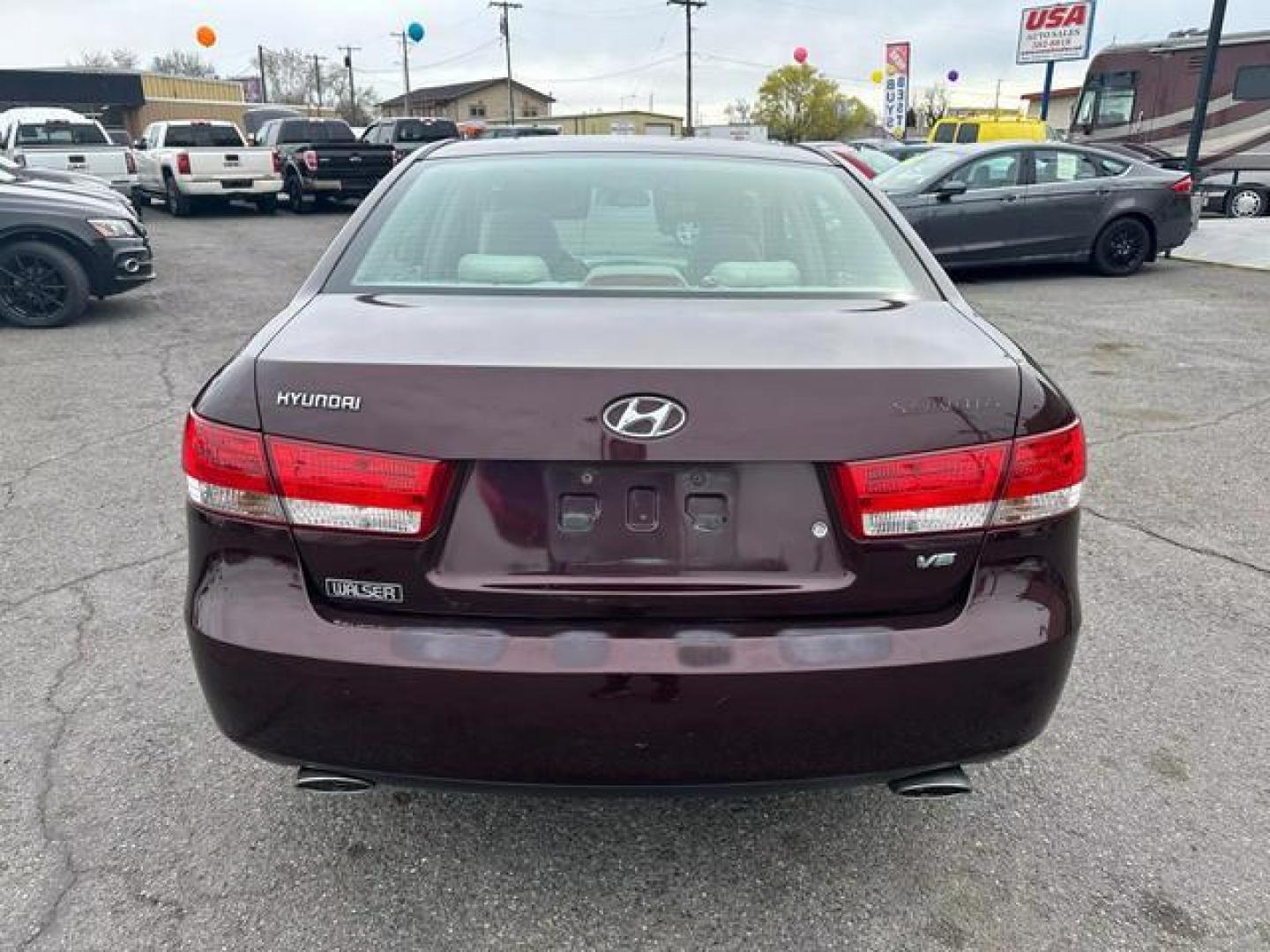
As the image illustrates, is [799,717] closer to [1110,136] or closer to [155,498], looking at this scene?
[155,498]

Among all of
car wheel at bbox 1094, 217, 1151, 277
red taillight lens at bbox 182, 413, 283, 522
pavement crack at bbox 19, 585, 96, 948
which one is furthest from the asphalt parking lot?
car wheel at bbox 1094, 217, 1151, 277

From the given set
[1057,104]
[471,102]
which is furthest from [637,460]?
[471,102]

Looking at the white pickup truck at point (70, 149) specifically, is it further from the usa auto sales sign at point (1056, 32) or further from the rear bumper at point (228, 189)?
the usa auto sales sign at point (1056, 32)

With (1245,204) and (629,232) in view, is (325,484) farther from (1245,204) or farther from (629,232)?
(1245,204)

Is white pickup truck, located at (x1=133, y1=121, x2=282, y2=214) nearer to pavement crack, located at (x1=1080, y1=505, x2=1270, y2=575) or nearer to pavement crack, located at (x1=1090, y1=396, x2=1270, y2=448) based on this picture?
pavement crack, located at (x1=1090, y1=396, x2=1270, y2=448)

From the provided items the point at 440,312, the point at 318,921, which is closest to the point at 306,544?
the point at 440,312

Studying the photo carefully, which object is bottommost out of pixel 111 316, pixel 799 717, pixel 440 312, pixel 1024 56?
pixel 111 316

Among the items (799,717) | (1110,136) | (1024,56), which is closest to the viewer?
(799,717)

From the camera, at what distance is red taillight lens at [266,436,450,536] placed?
1.81 m

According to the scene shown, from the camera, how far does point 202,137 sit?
20.3 m

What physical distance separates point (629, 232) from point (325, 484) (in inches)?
49.2

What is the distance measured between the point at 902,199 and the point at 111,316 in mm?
8668

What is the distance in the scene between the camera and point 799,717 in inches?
72.2

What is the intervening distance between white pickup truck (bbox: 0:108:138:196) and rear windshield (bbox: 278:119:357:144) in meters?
3.89
